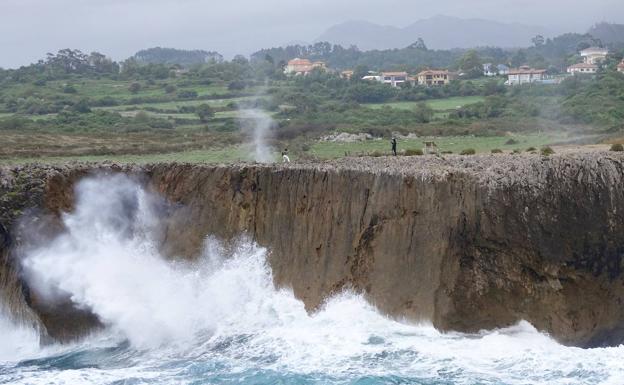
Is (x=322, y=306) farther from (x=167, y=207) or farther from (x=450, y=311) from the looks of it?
(x=167, y=207)

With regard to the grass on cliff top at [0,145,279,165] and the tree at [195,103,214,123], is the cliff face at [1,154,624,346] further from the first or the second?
the tree at [195,103,214,123]

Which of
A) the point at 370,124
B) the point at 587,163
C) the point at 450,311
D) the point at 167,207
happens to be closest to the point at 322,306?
the point at 450,311

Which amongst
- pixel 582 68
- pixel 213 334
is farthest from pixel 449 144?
pixel 582 68

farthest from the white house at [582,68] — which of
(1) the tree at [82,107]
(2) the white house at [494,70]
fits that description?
(1) the tree at [82,107]

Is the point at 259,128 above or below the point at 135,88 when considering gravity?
below

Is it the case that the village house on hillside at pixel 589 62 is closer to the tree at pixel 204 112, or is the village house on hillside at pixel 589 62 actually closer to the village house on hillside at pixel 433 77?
the village house on hillside at pixel 433 77

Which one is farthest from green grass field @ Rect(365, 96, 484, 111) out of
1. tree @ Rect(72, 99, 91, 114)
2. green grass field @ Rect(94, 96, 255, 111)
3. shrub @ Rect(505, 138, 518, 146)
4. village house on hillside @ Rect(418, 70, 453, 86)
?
shrub @ Rect(505, 138, 518, 146)

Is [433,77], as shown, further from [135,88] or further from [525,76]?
[135,88]
